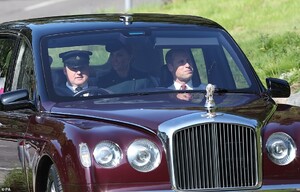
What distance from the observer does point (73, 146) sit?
680 cm

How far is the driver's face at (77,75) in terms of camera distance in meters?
7.88

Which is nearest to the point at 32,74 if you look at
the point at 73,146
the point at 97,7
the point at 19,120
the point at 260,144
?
the point at 19,120

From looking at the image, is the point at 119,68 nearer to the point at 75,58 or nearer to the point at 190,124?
the point at 75,58

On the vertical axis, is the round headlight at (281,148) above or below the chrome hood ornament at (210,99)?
below

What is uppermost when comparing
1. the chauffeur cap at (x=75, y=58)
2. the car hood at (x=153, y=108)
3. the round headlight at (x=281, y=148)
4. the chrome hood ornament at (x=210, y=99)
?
the chauffeur cap at (x=75, y=58)

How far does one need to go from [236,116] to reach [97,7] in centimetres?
2232

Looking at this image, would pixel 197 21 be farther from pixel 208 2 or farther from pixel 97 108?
pixel 208 2

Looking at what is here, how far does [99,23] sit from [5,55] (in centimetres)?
93

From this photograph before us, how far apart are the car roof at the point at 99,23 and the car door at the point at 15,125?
15cm

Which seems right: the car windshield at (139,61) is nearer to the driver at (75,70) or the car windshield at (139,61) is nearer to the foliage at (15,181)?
the driver at (75,70)

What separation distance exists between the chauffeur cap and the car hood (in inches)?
18.2

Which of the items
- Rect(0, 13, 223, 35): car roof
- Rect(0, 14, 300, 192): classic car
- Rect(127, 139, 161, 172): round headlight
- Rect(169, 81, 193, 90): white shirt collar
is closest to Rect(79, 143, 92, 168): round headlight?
Rect(0, 14, 300, 192): classic car

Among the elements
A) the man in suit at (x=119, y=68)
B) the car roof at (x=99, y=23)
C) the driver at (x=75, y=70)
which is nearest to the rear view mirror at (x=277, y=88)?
the car roof at (x=99, y=23)

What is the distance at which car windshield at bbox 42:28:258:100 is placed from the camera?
791 cm
